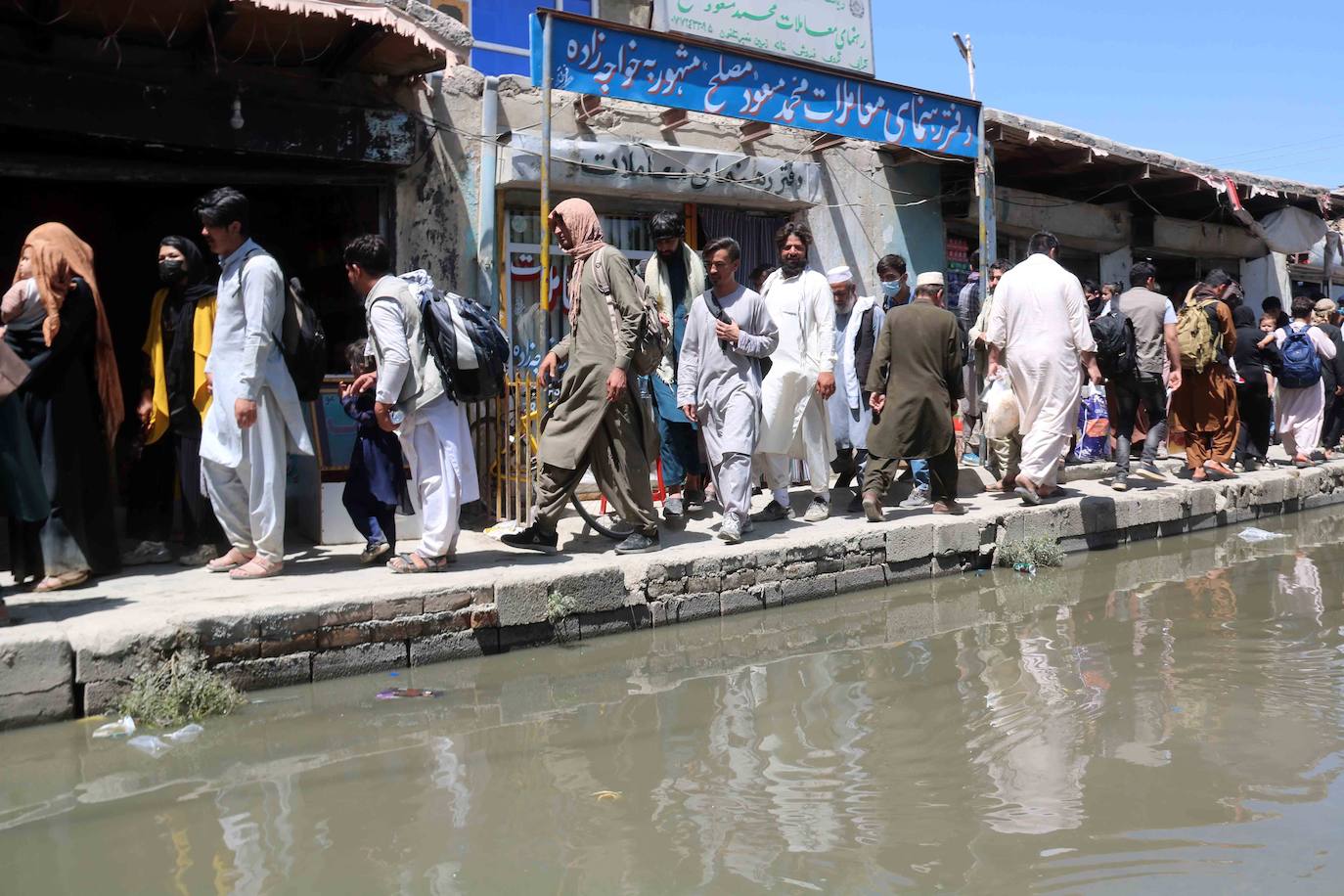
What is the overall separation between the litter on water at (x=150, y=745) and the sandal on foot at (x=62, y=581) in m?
1.37

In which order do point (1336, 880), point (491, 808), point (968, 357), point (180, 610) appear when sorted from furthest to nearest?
point (968, 357)
point (180, 610)
point (491, 808)
point (1336, 880)

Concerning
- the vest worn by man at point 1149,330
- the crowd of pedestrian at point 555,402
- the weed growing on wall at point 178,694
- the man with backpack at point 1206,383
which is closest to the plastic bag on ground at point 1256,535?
the man with backpack at point 1206,383

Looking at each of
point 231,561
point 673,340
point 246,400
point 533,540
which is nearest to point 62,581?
point 231,561

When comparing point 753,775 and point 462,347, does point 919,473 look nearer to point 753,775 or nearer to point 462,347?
point 462,347

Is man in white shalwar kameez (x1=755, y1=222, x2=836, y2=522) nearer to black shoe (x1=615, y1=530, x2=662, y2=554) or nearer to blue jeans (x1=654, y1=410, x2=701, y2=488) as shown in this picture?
blue jeans (x1=654, y1=410, x2=701, y2=488)

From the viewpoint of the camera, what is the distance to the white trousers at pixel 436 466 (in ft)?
17.4

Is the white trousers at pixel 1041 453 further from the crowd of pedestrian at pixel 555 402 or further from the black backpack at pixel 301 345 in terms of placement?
the black backpack at pixel 301 345

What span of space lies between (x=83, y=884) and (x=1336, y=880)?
305 cm

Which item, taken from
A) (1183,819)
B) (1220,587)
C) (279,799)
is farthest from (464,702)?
(1220,587)

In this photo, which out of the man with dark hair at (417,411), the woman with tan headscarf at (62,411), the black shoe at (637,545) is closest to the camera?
the woman with tan headscarf at (62,411)

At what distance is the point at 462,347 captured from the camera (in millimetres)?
5418

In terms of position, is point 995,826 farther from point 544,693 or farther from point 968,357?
point 968,357

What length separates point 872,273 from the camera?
10.2 m

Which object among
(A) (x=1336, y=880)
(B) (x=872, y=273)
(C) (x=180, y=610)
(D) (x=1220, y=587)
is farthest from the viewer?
(B) (x=872, y=273)
